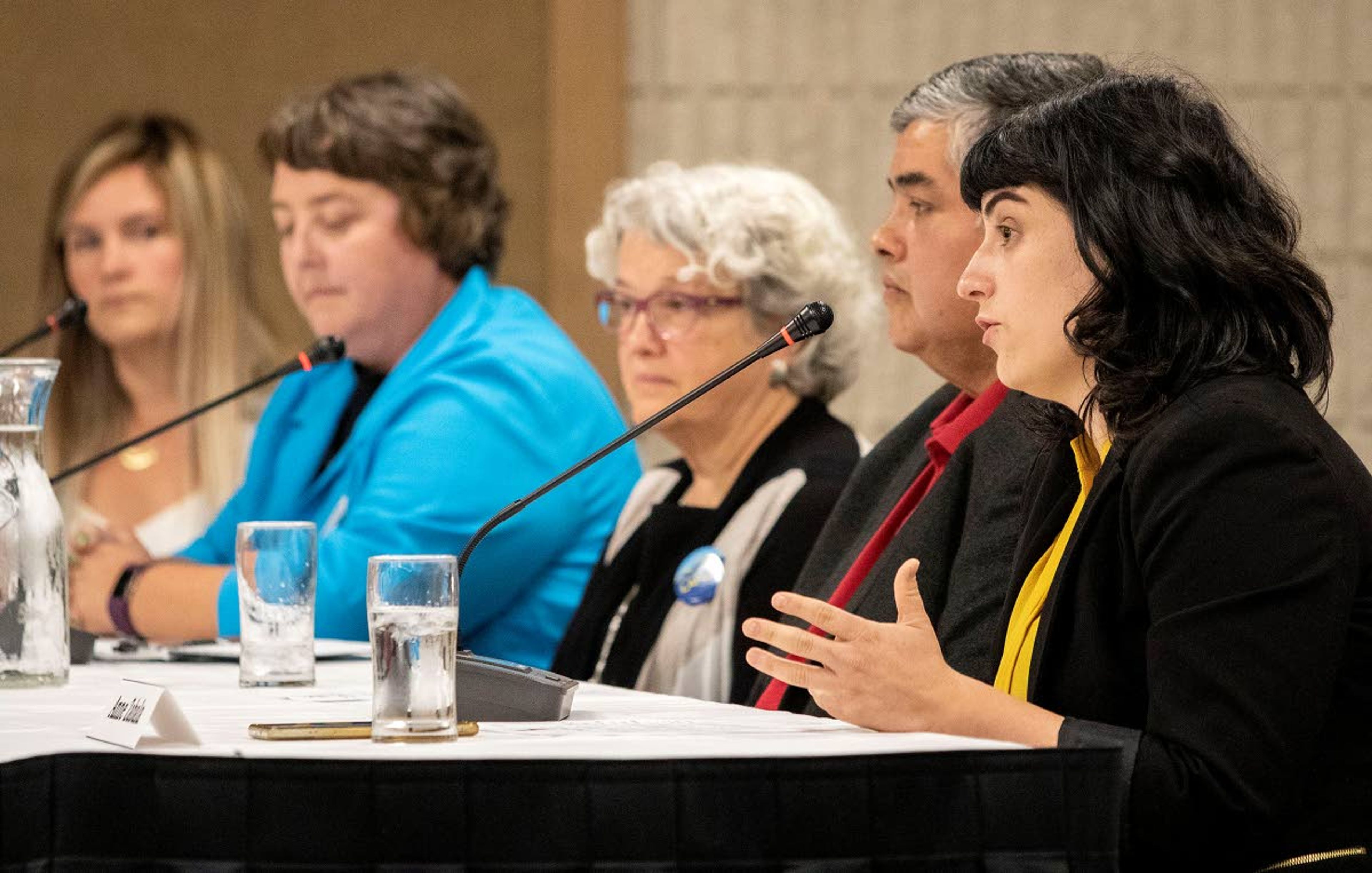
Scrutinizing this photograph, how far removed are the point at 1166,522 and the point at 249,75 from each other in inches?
150

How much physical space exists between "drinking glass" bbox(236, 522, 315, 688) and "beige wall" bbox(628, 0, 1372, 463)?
271cm

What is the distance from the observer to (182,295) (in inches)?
156

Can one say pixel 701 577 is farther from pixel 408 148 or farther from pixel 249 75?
pixel 249 75

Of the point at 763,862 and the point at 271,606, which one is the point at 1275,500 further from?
the point at 271,606

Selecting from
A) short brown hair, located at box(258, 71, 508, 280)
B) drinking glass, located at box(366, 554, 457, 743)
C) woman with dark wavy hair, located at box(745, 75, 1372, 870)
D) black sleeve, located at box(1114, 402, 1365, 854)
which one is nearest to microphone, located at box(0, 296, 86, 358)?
short brown hair, located at box(258, 71, 508, 280)

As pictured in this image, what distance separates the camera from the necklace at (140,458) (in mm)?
3881

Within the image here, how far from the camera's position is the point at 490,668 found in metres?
1.53

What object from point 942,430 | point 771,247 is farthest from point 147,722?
point 771,247

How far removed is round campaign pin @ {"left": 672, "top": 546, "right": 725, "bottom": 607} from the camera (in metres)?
2.56

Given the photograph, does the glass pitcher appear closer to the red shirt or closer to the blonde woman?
the red shirt

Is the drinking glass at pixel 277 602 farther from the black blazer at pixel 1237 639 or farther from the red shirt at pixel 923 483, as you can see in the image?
the black blazer at pixel 1237 639

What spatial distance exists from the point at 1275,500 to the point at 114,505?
9.99 feet

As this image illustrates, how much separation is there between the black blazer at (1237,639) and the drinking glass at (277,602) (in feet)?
Answer: 2.91

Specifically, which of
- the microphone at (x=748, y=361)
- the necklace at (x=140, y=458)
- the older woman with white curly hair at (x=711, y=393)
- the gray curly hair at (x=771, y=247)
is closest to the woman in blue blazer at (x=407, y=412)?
the older woman with white curly hair at (x=711, y=393)
